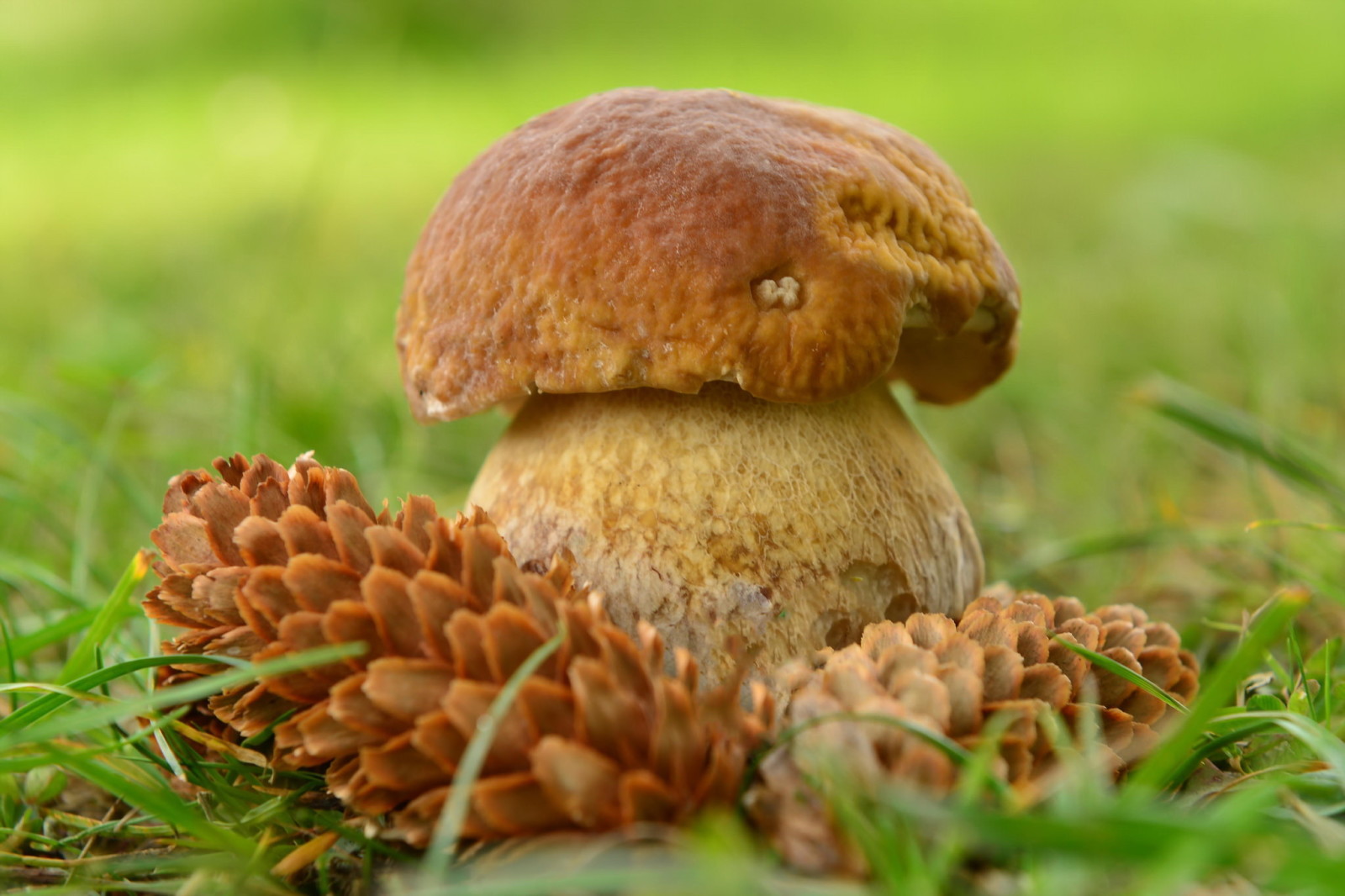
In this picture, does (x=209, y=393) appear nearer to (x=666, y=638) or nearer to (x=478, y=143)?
(x=666, y=638)

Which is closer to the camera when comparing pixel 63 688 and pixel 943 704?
pixel 943 704

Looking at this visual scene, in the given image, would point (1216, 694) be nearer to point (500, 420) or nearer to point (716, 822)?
point (716, 822)

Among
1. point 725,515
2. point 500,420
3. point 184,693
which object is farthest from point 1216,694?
point 500,420

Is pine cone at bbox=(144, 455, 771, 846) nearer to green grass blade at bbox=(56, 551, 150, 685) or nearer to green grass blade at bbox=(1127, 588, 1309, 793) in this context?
green grass blade at bbox=(56, 551, 150, 685)

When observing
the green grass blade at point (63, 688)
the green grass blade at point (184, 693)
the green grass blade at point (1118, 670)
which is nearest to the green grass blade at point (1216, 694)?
the green grass blade at point (1118, 670)

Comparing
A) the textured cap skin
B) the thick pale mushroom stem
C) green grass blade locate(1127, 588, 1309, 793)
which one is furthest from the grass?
the textured cap skin

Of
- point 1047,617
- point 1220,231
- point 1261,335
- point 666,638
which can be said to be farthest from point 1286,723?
point 1220,231
